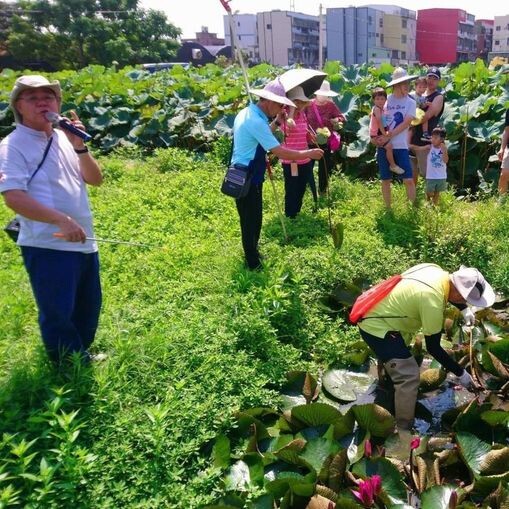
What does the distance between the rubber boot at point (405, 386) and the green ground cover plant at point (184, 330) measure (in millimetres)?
654

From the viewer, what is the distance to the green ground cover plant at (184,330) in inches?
97.7

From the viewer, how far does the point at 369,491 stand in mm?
2432

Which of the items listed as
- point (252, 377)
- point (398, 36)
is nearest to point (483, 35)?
point (398, 36)

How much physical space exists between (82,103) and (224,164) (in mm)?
4245

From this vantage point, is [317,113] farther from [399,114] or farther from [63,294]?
[63,294]

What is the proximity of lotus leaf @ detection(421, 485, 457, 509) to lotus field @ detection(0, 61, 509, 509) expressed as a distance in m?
0.02

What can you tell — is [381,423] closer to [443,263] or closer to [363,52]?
[443,263]

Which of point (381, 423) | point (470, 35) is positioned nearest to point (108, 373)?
point (381, 423)

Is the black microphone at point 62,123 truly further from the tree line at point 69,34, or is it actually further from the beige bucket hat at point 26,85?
the tree line at point 69,34

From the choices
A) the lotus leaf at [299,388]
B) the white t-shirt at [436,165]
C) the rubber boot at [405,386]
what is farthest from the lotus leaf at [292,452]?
the white t-shirt at [436,165]

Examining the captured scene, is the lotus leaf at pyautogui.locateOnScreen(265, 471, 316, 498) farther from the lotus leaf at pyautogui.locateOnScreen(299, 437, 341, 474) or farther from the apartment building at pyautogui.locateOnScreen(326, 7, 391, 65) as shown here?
the apartment building at pyautogui.locateOnScreen(326, 7, 391, 65)

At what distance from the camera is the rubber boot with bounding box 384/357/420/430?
3.19m

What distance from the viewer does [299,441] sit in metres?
2.85

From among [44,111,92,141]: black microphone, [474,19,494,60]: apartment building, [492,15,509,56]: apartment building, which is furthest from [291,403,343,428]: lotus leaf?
[474,19,494,60]: apartment building
